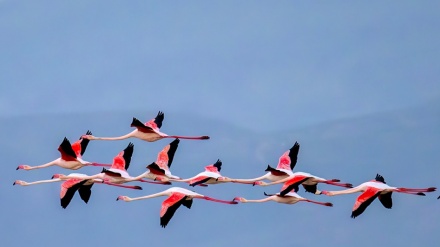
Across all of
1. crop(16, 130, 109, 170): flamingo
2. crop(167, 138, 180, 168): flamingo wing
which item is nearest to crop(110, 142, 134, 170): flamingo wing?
crop(16, 130, 109, 170): flamingo

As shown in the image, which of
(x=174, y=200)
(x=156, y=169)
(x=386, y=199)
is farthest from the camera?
(x=156, y=169)

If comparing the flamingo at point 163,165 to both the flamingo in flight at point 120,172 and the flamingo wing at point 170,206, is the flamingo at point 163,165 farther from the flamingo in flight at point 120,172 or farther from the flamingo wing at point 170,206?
the flamingo wing at point 170,206

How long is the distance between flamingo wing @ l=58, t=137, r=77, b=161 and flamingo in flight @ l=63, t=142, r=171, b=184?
3.62 ft

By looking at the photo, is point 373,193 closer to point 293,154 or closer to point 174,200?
point 293,154

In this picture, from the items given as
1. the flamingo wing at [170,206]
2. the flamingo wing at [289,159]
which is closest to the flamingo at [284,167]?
the flamingo wing at [289,159]

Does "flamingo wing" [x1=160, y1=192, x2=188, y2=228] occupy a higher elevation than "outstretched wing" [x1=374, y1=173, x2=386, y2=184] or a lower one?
lower

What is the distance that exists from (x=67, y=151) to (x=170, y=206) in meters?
4.50

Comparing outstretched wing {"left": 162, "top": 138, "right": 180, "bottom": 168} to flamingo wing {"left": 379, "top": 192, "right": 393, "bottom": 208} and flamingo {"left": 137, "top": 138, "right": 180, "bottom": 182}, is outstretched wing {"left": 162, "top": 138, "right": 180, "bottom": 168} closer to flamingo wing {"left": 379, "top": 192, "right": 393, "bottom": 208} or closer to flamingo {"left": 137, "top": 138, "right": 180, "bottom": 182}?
flamingo {"left": 137, "top": 138, "right": 180, "bottom": 182}

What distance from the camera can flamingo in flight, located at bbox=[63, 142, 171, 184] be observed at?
54.7m

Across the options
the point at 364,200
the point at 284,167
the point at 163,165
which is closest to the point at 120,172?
the point at 163,165

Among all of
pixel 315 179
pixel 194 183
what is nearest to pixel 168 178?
pixel 194 183

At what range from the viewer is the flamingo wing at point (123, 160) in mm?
55500

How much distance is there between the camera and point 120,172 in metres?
55.1

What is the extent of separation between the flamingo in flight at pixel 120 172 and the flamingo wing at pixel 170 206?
5.45ft
